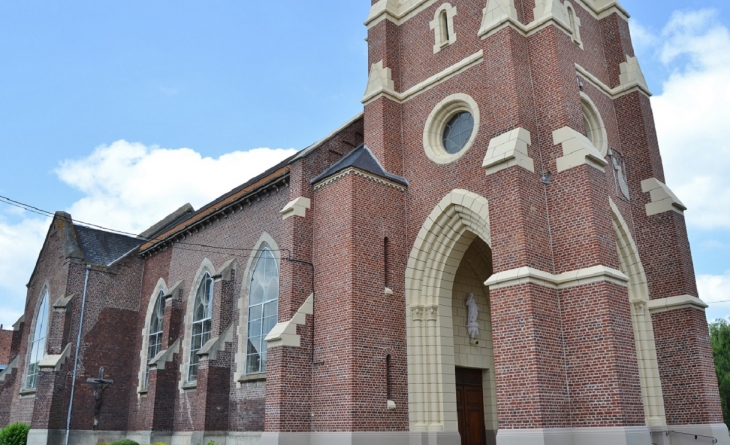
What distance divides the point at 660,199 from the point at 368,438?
10.3 m

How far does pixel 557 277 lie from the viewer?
1373cm

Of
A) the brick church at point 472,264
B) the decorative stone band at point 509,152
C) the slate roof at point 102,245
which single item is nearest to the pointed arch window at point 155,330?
the slate roof at point 102,245

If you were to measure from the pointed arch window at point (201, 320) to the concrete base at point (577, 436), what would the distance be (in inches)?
514

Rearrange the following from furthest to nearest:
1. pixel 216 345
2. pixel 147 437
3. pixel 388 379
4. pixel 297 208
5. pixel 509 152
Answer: pixel 147 437
pixel 216 345
pixel 297 208
pixel 388 379
pixel 509 152

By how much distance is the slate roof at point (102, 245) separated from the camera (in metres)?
28.4

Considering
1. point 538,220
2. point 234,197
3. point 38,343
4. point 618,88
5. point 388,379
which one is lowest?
point 388,379

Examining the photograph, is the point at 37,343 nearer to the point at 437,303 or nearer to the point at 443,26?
the point at 437,303

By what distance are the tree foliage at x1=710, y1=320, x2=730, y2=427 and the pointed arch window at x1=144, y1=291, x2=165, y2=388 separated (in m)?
29.4

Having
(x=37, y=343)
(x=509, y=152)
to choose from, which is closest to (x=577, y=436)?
(x=509, y=152)

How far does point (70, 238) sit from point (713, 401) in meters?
25.9

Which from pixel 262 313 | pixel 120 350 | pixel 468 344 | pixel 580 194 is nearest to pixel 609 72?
pixel 580 194

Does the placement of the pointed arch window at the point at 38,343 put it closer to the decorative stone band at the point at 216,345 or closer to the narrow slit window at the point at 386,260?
the decorative stone band at the point at 216,345

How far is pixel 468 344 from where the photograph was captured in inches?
699

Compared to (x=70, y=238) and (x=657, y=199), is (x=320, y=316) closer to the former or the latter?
(x=657, y=199)
